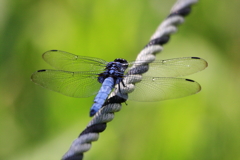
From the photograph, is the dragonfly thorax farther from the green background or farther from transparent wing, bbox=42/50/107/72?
the green background

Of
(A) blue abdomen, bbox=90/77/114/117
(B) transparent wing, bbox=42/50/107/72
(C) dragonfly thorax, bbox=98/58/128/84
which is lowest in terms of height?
(A) blue abdomen, bbox=90/77/114/117

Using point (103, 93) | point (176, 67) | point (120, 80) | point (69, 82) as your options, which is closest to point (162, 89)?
point (176, 67)

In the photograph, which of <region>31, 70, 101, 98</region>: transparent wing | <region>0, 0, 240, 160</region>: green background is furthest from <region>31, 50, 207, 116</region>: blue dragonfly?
<region>0, 0, 240, 160</region>: green background

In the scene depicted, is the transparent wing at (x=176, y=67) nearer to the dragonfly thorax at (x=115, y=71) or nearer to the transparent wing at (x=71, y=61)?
the dragonfly thorax at (x=115, y=71)

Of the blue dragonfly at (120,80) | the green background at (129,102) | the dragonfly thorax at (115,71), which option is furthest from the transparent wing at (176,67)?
the green background at (129,102)

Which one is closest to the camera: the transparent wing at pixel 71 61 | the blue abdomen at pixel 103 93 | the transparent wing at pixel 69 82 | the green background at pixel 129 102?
the blue abdomen at pixel 103 93
